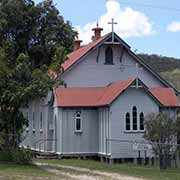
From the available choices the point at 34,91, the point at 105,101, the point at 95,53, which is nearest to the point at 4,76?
the point at 34,91

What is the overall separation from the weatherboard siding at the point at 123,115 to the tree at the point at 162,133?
166 inches

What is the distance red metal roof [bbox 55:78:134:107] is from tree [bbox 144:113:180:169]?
4.95 m

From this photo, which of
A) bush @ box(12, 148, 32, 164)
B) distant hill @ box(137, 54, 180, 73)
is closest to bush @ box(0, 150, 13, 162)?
bush @ box(12, 148, 32, 164)

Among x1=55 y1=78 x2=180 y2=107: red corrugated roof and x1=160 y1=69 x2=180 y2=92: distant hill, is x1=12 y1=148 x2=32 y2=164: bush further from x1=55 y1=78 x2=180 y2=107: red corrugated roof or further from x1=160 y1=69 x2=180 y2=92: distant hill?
x1=160 y1=69 x2=180 y2=92: distant hill

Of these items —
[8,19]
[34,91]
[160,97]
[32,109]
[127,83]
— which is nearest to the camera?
[34,91]

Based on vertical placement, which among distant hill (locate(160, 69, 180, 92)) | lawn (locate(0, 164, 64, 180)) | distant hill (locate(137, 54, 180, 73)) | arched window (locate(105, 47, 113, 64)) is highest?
distant hill (locate(137, 54, 180, 73))

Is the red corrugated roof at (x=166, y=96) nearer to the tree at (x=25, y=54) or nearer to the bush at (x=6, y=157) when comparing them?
the tree at (x=25, y=54)

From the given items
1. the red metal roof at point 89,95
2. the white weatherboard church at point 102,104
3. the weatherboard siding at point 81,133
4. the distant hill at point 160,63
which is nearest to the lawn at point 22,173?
the white weatherboard church at point 102,104

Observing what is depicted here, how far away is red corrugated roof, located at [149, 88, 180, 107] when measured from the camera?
4168cm

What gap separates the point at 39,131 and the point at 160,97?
10.5m

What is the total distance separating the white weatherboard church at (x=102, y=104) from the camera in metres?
39.0

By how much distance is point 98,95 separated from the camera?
42281 mm

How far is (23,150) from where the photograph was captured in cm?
3192

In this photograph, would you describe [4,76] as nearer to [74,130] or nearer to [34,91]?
[34,91]
